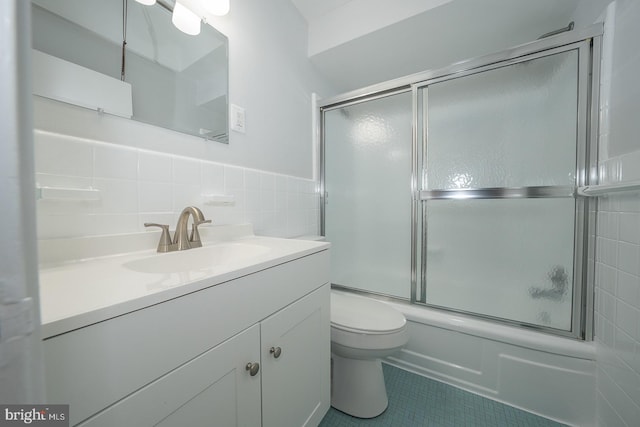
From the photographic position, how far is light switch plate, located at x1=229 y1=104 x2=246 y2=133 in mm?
1123

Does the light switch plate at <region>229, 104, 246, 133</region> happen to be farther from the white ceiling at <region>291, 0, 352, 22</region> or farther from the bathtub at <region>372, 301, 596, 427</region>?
the bathtub at <region>372, 301, 596, 427</region>

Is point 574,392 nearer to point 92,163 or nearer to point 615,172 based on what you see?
point 615,172

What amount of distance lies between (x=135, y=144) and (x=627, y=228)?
68.8 inches

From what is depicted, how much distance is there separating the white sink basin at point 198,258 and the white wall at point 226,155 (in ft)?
0.54

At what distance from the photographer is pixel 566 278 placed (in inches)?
45.8

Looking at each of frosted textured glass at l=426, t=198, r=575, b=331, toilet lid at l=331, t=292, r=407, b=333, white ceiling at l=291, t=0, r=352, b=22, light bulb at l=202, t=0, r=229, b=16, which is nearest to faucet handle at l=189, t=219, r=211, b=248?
toilet lid at l=331, t=292, r=407, b=333

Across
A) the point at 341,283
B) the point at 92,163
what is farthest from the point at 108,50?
the point at 341,283

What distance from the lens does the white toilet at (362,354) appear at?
40.3 inches

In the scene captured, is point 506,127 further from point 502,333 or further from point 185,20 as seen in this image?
point 185,20

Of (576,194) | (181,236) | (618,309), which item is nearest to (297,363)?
(181,236)

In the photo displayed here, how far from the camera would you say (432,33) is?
1415mm

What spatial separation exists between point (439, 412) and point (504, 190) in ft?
3.72

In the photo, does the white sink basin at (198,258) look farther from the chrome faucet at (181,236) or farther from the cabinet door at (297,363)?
the cabinet door at (297,363)

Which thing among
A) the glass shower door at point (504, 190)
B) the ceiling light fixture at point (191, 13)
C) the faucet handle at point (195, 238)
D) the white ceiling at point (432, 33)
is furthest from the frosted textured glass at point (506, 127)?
the faucet handle at point (195, 238)
